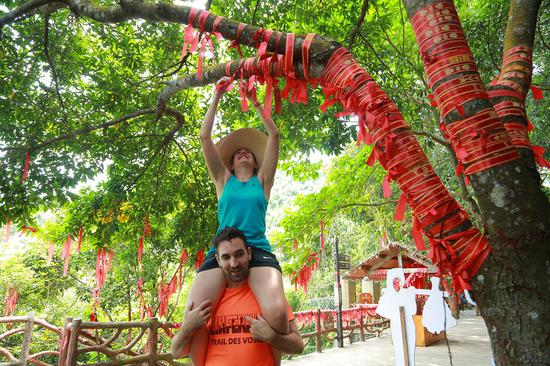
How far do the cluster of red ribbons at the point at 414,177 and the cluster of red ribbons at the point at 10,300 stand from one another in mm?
13110

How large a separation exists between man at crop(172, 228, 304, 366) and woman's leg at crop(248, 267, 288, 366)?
0.09 feet

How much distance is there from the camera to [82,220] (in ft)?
16.3

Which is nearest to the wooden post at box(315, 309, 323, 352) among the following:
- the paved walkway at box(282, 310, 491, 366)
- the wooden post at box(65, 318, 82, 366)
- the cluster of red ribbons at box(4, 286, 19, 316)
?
the paved walkway at box(282, 310, 491, 366)

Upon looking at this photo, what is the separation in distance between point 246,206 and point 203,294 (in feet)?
1.73

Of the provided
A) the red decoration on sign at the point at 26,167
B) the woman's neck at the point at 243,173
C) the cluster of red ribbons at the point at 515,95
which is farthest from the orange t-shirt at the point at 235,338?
the red decoration on sign at the point at 26,167

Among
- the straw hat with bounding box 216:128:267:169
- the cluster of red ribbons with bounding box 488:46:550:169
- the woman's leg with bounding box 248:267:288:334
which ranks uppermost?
the straw hat with bounding box 216:128:267:169

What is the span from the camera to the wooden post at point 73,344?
5.04 metres

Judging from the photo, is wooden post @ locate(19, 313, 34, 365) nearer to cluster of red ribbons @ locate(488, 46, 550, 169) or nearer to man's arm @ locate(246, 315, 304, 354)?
man's arm @ locate(246, 315, 304, 354)

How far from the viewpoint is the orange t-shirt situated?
1.75 m

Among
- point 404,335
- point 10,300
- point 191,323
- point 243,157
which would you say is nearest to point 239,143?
point 243,157

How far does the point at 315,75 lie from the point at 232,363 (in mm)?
1348

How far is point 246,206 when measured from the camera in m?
2.14

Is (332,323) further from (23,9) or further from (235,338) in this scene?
(23,9)

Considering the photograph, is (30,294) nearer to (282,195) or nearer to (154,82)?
(154,82)
